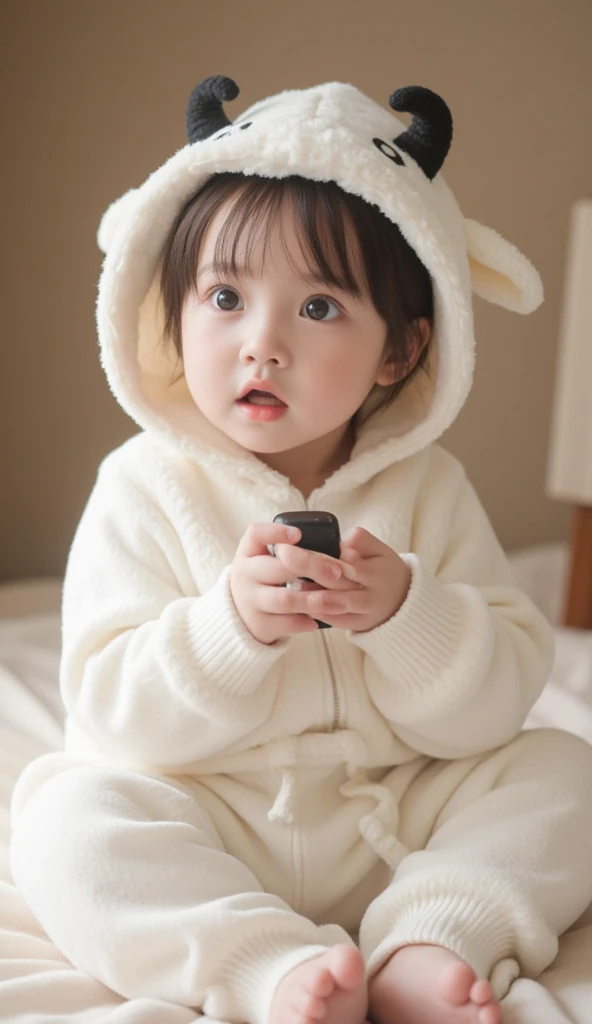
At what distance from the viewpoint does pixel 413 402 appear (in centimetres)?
116

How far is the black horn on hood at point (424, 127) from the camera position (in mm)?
1029

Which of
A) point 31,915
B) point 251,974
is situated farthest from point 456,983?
point 31,915

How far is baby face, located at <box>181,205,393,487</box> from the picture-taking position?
3.15 ft

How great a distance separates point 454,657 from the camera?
Result: 95cm

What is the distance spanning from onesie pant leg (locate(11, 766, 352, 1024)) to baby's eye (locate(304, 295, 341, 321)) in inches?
16.0

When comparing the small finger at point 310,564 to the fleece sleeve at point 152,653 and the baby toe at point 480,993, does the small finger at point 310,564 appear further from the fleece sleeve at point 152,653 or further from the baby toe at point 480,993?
the baby toe at point 480,993

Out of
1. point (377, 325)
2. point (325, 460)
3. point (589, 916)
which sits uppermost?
point (377, 325)

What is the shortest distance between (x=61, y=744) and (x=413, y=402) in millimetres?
513

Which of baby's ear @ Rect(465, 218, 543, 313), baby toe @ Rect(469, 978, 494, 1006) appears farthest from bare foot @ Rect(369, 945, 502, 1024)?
baby's ear @ Rect(465, 218, 543, 313)

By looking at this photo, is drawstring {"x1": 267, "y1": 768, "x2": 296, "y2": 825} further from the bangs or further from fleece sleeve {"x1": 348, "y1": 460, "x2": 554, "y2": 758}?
the bangs

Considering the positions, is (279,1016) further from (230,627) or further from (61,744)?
(61,744)

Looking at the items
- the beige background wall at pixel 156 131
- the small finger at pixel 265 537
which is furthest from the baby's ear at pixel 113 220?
the beige background wall at pixel 156 131

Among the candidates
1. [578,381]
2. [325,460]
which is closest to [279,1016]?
[325,460]

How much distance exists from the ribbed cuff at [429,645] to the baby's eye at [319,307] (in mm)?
214
